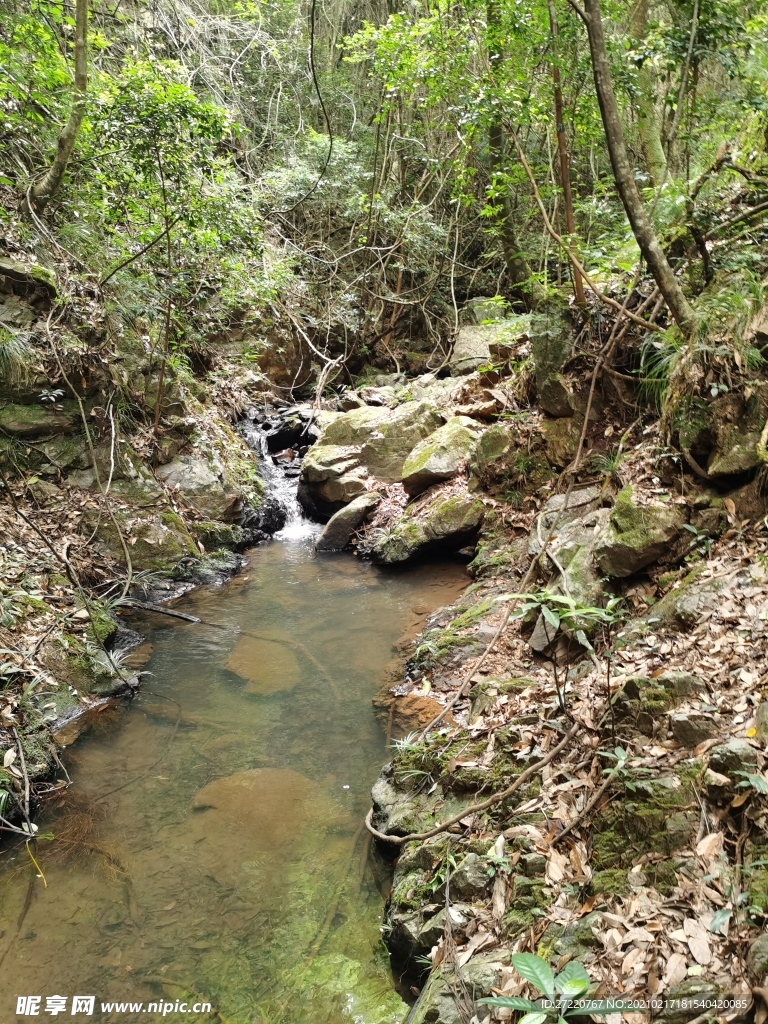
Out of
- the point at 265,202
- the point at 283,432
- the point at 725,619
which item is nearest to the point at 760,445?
the point at 725,619

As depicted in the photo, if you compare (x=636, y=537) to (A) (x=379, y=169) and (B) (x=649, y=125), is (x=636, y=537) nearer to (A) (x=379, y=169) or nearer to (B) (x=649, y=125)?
(B) (x=649, y=125)

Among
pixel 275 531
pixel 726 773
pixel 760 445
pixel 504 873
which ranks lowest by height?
pixel 275 531

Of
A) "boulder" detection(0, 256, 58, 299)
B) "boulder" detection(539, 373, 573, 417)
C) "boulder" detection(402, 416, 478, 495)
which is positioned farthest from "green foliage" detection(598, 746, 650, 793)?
"boulder" detection(0, 256, 58, 299)

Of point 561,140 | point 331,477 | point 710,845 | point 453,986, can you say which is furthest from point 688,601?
point 331,477

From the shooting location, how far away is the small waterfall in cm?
1050

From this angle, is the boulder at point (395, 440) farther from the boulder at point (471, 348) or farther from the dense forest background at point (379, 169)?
the dense forest background at point (379, 169)

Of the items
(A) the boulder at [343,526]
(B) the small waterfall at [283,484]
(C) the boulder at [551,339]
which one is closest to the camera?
(C) the boulder at [551,339]

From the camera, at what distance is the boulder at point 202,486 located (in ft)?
29.8

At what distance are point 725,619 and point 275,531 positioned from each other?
8.08 metres

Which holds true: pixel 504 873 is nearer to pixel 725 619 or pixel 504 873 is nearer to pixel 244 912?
pixel 244 912

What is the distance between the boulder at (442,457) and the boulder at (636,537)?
14.3ft

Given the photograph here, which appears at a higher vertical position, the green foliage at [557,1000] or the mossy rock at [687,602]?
the mossy rock at [687,602]

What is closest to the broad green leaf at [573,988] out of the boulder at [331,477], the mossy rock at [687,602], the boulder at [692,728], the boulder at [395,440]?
the boulder at [692,728]

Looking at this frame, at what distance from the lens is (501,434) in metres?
7.52
